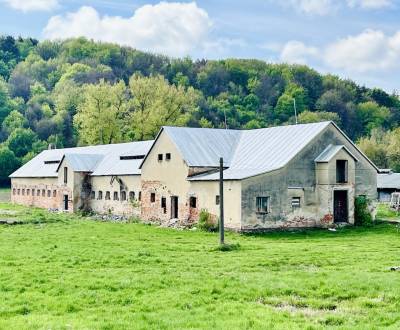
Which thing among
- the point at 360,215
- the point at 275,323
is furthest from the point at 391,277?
the point at 360,215

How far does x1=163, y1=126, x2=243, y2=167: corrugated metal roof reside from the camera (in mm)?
41312

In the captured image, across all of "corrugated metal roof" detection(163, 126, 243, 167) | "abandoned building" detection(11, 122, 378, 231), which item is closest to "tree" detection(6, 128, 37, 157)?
"abandoned building" detection(11, 122, 378, 231)

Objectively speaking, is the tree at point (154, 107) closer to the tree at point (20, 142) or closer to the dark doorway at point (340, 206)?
the tree at point (20, 142)

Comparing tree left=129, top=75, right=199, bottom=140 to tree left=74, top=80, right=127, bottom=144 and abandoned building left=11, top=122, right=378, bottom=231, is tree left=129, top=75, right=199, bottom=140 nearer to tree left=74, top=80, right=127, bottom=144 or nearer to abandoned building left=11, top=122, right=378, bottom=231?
tree left=74, top=80, right=127, bottom=144

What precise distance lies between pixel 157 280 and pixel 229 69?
128839mm

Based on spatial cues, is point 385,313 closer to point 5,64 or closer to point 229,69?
point 229,69

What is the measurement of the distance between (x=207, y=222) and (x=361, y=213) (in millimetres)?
10619

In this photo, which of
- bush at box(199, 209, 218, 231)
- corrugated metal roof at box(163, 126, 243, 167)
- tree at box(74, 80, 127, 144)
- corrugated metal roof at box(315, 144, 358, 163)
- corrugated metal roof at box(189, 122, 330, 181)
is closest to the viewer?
bush at box(199, 209, 218, 231)

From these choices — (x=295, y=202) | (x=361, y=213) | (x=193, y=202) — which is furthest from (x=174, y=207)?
(x=361, y=213)

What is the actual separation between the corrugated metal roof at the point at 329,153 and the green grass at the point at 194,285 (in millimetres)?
10163

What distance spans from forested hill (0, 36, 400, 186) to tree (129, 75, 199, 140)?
0.43 ft

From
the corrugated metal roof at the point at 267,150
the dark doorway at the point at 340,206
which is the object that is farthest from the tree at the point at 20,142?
the dark doorway at the point at 340,206

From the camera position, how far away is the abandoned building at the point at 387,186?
224ft

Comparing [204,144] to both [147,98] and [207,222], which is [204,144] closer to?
[207,222]
